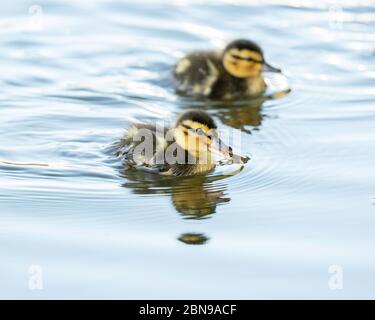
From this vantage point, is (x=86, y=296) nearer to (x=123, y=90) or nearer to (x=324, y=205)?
(x=324, y=205)

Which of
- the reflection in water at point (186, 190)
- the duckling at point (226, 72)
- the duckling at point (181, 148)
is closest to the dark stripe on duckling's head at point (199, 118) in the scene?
the duckling at point (181, 148)

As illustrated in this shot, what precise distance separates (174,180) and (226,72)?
1915mm

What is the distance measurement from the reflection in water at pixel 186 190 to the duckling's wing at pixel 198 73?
1594 mm

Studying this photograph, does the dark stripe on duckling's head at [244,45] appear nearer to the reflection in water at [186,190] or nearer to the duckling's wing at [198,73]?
the duckling's wing at [198,73]

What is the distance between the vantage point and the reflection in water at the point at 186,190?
4496 mm

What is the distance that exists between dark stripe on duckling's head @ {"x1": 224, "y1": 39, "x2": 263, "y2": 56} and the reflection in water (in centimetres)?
193

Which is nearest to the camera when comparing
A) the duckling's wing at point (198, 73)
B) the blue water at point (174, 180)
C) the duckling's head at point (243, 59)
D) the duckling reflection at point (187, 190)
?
the blue water at point (174, 180)

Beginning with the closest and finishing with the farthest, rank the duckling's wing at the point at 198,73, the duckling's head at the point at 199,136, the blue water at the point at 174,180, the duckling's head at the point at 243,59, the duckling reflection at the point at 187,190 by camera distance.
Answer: the blue water at the point at 174,180, the duckling reflection at the point at 187,190, the duckling's head at the point at 199,136, the duckling's wing at the point at 198,73, the duckling's head at the point at 243,59

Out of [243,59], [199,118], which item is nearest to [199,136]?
[199,118]

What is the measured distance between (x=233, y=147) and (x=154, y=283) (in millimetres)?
1751

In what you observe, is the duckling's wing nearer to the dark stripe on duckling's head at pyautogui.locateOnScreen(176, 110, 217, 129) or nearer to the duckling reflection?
the dark stripe on duckling's head at pyautogui.locateOnScreen(176, 110, 217, 129)

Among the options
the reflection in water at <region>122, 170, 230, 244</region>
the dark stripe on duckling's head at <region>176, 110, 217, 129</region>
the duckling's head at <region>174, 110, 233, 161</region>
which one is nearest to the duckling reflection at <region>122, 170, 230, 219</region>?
the reflection in water at <region>122, 170, 230, 244</region>

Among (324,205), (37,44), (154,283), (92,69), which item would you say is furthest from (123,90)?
(154,283)

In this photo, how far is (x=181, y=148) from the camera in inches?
198
